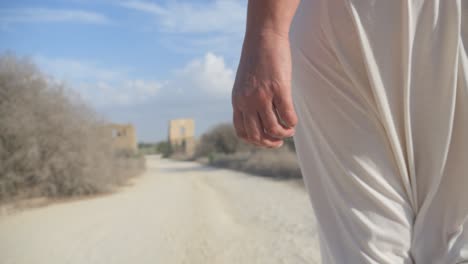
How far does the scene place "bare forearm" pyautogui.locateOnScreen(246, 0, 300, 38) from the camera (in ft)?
2.59

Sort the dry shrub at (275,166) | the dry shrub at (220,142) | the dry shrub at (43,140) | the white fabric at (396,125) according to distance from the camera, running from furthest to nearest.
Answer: the dry shrub at (220,142) → the dry shrub at (275,166) → the dry shrub at (43,140) → the white fabric at (396,125)

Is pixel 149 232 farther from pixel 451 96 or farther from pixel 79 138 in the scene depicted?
pixel 79 138

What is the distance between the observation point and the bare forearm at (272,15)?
790mm

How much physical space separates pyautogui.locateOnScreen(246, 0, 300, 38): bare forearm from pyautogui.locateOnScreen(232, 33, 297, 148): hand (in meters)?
0.01

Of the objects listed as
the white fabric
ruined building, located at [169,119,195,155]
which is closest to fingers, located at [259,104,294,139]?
the white fabric

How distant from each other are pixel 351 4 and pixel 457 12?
207 millimetres

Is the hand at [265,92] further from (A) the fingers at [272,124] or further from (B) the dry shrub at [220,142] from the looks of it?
(B) the dry shrub at [220,142]

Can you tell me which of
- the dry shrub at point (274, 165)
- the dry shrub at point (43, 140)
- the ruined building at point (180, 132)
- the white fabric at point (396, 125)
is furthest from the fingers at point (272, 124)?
the ruined building at point (180, 132)

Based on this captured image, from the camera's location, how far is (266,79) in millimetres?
781

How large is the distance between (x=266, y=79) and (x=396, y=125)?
303 mm

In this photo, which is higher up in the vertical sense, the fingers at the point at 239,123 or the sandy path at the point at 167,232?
the fingers at the point at 239,123

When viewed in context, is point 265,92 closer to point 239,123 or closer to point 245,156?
point 239,123

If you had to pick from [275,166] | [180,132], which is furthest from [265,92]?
[180,132]

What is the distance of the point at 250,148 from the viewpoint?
2206 cm
